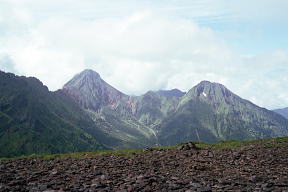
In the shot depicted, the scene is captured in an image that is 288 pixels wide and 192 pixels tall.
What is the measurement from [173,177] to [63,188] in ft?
22.8

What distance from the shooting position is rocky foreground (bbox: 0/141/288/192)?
17.4m

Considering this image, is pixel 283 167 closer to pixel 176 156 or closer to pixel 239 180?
pixel 239 180

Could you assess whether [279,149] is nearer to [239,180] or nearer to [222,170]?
[222,170]

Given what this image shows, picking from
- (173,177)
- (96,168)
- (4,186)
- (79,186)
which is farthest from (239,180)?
(4,186)

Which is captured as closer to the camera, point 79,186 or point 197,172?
point 79,186

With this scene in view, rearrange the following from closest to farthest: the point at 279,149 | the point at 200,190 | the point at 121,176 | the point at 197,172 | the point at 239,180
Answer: the point at 200,190, the point at 239,180, the point at 121,176, the point at 197,172, the point at 279,149

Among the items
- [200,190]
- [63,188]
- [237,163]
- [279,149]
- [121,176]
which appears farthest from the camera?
[279,149]

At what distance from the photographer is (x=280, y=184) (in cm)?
1795

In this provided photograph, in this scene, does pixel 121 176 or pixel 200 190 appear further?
pixel 121 176

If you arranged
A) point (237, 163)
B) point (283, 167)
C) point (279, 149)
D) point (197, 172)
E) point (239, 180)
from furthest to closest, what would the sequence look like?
point (279, 149) → point (237, 163) → point (283, 167) → point (197, 172) → point (239, 180)

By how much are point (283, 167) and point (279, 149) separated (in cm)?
985

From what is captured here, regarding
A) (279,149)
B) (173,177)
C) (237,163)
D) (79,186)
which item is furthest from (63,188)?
(279,149)

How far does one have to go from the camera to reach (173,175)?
21562mm

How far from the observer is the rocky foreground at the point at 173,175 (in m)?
17.4
